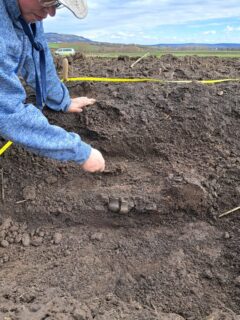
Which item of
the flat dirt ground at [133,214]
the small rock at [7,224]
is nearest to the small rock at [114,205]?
the flat dirt ground at [133,214]

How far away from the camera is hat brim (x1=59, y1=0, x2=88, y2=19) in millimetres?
2234

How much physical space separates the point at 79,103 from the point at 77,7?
140cm

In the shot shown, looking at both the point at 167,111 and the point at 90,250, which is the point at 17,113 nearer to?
the point at 90,250

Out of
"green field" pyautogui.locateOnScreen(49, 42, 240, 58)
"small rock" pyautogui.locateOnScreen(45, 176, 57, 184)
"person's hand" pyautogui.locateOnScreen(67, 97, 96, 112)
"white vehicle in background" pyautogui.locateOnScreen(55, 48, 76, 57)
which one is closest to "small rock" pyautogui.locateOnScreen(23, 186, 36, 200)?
"small rock" pyautogui.locateOnScreen(45, 176, 57, 184)

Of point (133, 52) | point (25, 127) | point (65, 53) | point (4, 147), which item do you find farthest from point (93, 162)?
point (133, 52)

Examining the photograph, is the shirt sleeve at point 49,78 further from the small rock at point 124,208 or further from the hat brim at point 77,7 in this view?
the small rock at point 124,208

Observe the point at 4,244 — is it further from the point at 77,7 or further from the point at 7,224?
the point at 77,7

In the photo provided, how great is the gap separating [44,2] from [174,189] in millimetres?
1611

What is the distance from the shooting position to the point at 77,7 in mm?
2305

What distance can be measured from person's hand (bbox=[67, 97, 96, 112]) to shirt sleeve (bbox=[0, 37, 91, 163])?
116cm

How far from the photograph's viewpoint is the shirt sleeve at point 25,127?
7.64 ft

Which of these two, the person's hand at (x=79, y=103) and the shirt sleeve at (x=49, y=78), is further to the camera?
the person's hand at (x=79, y=103)

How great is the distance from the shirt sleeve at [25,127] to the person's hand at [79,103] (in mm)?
1157

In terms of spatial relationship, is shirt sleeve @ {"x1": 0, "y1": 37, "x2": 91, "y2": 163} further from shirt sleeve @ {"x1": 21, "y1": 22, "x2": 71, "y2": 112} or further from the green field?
the green field
